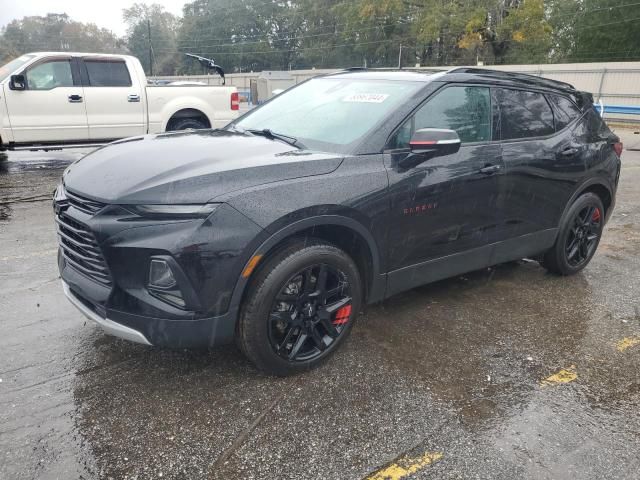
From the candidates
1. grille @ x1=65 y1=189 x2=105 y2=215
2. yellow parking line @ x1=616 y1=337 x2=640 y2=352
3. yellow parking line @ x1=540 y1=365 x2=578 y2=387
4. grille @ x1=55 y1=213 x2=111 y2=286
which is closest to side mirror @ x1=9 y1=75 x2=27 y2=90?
grille @ x1=55 y1=213 x2=111 y2=286

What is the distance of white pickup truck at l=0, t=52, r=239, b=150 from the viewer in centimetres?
898

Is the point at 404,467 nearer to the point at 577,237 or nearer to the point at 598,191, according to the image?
the point at 577,237

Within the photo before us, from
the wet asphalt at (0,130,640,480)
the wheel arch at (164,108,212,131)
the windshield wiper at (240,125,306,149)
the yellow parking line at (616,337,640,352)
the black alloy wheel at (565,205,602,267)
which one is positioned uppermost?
the windshield wiper at (240,125,306,149)

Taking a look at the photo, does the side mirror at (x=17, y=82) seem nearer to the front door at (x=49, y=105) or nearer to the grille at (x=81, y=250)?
the front door at (x=49, y=105)

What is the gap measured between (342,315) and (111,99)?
26.6ft

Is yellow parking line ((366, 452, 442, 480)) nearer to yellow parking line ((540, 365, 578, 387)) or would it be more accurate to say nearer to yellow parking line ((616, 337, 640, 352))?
A: yellow parking line ((540, 365, 578, 387))

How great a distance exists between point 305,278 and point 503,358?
1.47m

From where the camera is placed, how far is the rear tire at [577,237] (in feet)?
15.3

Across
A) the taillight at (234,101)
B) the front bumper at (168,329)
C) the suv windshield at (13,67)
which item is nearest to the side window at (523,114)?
the front bumper at (168,329)

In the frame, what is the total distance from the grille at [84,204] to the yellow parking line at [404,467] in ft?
6.16

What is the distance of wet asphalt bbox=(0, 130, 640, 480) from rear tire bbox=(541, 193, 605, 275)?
52 centimetres

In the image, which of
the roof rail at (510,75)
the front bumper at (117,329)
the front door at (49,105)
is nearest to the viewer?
the front bumper at (117,329)

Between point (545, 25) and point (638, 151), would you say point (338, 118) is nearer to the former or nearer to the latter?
point (638, 151)

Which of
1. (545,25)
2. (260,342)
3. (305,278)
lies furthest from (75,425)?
(545,25)
